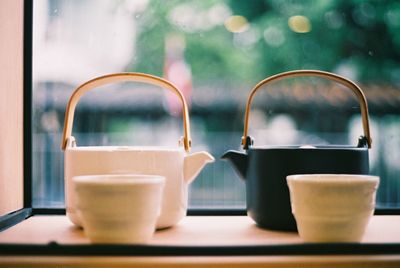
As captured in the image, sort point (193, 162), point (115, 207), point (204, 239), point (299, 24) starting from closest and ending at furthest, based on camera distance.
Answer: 1. point (115, 207)
2. point (204, 239)
3. point (193, 162)
4. point (299, 24)

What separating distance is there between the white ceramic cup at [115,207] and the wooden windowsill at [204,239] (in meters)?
0.03

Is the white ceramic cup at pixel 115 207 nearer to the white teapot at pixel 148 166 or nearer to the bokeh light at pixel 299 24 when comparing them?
the white teapot at pixel 148 166

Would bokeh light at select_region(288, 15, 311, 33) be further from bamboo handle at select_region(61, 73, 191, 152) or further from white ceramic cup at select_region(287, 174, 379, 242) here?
white ceramic cup at select_region(287, 174, 379, 242)

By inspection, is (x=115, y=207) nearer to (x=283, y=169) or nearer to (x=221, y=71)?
(x=283, y=169)

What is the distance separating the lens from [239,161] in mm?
841

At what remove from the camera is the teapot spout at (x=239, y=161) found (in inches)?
33.0

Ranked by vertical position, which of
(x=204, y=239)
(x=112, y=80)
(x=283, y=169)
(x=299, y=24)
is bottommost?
(x=204, y=239)

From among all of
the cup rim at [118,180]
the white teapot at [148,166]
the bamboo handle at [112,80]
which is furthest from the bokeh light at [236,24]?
the cup rim at [118,180]

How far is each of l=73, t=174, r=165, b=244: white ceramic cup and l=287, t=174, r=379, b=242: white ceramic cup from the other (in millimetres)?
207

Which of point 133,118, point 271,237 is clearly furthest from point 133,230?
point 133,118

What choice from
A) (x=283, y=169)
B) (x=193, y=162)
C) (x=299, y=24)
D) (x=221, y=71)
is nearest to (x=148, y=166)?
(x=193, y=162)

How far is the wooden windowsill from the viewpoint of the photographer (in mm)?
542

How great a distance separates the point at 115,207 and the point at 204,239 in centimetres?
20

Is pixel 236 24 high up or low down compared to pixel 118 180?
up
